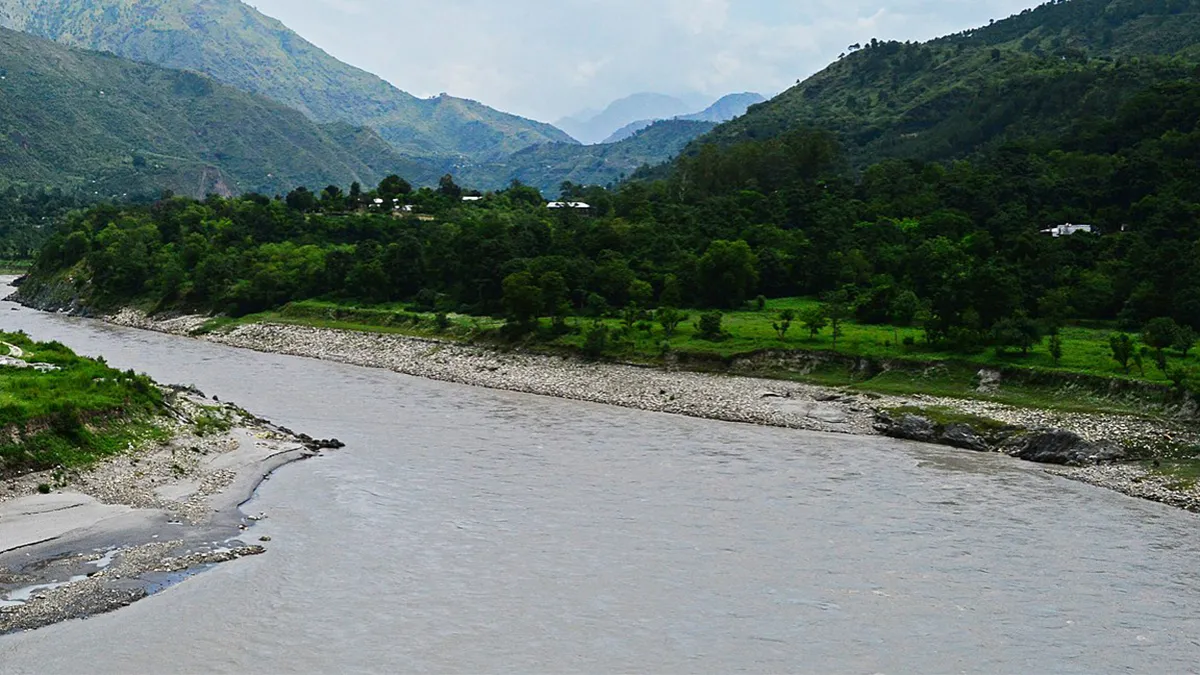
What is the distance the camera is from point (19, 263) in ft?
434

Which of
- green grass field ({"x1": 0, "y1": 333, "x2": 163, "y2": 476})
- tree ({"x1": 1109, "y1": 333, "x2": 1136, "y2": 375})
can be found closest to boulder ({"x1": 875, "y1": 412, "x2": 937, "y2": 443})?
tree ({"x1": 1109, "y1": 333, "x2": 1136, "y2": 375})

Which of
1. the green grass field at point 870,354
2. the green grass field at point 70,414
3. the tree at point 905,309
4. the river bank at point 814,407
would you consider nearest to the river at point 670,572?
the river bank at point 814,407

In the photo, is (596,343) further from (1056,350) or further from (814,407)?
(1056,350)

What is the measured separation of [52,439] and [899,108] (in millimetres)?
142449

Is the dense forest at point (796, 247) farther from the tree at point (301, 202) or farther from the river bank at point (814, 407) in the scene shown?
the river bank at point (814, 407)

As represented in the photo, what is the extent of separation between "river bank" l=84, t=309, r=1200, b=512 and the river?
1657 millimetres

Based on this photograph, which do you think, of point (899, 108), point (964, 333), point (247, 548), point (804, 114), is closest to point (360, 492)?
point (247, 548)

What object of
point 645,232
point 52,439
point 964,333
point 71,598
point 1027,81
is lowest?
point 71,598

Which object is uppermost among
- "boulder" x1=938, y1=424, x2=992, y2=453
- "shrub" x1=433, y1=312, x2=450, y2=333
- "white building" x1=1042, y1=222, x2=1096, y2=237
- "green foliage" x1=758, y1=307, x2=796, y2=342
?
"white building" x1=1042, y1=222, x2=1096, y2=237

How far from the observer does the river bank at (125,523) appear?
64.2 feet

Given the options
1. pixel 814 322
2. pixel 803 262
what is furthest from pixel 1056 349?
pixel 803 262

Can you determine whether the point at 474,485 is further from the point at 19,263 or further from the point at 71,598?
the point at 19,263

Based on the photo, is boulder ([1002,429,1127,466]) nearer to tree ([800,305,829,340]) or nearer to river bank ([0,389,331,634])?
tree ([800,305,829,340])

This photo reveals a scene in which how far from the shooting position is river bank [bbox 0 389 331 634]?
19.6 metres
